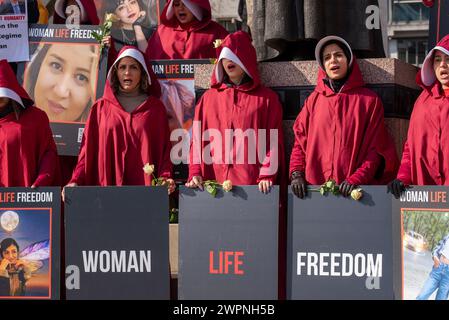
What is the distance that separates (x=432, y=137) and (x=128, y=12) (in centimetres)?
456

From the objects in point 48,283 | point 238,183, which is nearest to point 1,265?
point 48,283

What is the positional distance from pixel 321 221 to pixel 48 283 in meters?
2.23

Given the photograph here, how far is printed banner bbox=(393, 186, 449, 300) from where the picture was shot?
24.1 ft

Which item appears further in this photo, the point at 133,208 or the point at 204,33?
the point at 204,33

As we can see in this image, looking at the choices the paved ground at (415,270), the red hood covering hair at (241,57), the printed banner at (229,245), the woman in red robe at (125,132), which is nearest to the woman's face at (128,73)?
the woman in red robe at (125,132)

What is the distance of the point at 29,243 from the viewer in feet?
27.9

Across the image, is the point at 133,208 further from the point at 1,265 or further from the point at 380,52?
the point at 380,52

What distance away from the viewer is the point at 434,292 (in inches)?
289

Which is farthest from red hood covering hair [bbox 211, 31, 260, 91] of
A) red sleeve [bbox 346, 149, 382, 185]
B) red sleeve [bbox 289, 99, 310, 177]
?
red sleeve [bbox 346, 149, 382, 185]

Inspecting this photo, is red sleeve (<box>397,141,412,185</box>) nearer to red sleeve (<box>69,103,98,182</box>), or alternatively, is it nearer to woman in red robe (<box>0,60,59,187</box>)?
red sleeve (<box>69,103,98,182</box>)

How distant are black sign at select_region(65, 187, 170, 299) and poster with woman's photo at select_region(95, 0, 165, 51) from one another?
2450 millimetres

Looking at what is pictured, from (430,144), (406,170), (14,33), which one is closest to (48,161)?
(14,33)

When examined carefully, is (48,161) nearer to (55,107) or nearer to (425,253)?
(55,107)

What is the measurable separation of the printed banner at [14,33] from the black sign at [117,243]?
2503 millimetres
